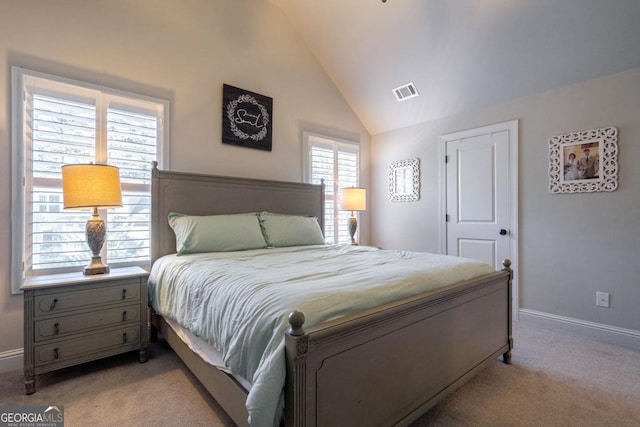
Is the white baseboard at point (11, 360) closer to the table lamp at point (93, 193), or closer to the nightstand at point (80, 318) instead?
the nightstand at point (80, 318)

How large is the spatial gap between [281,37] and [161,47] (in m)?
1.47

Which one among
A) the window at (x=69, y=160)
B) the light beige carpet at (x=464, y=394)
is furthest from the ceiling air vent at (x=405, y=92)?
the light beige carpet at (x=464, y=394)

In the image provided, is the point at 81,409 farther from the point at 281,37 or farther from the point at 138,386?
the point at 281,37

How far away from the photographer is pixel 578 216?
9.63 feet

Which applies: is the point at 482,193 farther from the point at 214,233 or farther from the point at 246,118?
the point at 214,233

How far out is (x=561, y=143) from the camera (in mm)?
3020

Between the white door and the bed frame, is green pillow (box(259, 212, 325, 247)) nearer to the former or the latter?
the bed frame

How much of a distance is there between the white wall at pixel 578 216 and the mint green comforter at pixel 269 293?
4.67ft

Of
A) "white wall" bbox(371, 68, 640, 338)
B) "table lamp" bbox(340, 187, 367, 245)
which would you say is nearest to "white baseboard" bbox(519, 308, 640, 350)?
"white wall" bbox(371, 68, 640, 338)

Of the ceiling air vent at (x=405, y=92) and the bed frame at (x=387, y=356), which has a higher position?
the ceiling air vent at (x=405, y=92)

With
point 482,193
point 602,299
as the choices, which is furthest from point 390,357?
point 482,193

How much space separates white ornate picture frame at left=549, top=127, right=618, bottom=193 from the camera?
108 inches

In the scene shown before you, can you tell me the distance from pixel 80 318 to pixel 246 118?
234 centimetres

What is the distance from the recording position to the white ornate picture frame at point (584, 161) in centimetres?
275
